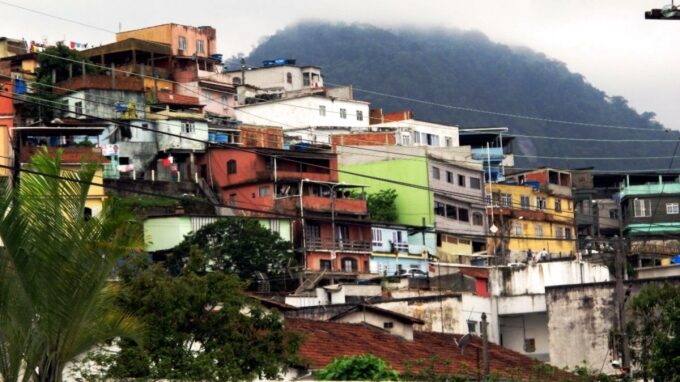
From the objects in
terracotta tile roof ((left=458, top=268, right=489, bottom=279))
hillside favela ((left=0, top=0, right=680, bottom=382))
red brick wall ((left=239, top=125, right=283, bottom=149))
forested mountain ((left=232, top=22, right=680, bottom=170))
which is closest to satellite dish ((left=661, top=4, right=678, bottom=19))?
hillside favela ((left=0, top=0, right=680, bottom=382))

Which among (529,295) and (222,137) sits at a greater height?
(222,137)

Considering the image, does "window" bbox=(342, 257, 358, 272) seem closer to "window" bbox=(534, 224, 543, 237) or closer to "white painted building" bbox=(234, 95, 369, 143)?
"white painted building" bbox=(234, 95, 369, 143)

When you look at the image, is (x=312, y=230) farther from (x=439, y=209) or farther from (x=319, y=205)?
(x=439, y=209)

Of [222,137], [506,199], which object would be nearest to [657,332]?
[222,137]

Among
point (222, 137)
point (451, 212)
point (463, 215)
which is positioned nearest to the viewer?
point (222, 137)

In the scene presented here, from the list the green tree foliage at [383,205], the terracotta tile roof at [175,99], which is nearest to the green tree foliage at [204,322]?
the green tree foliage at [383,205]

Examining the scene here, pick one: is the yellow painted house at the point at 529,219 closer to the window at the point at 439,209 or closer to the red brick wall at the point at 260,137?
the window at the point at 439,209

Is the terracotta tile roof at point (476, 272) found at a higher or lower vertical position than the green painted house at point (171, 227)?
lower
